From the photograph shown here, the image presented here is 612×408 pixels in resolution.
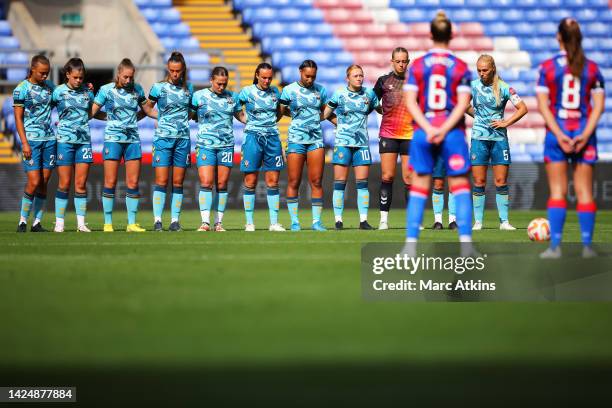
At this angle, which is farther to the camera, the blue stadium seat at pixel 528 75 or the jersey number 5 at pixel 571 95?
the blue stadium seat at pixel 528 75

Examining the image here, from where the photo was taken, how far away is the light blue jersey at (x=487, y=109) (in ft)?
40.5

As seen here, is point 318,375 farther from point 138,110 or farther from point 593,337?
point 138,110

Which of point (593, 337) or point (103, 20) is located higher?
point (103, 20)

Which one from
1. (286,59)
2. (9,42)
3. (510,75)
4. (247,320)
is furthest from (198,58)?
(247,320)

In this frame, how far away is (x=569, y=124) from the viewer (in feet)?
26.7

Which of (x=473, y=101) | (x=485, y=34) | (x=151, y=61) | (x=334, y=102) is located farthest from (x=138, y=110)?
(x=485, y=34)

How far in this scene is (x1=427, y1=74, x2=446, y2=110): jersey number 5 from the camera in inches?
311

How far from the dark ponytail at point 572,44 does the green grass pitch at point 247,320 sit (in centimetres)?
225

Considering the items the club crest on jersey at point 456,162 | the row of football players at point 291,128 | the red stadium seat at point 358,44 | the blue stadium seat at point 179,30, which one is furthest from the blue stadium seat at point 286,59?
the club crest on jersey at point 456,162

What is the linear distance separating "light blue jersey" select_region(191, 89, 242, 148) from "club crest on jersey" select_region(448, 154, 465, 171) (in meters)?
4.62

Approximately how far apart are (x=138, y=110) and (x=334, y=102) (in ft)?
7.56

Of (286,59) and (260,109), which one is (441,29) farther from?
(286,59)

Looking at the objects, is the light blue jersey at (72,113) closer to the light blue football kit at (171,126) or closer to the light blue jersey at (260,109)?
the light blue football kit at (171,126)

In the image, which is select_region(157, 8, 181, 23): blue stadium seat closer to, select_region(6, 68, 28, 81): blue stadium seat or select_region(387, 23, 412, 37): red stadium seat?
select_region(6, 68, 28, 81): blue stadium seat
